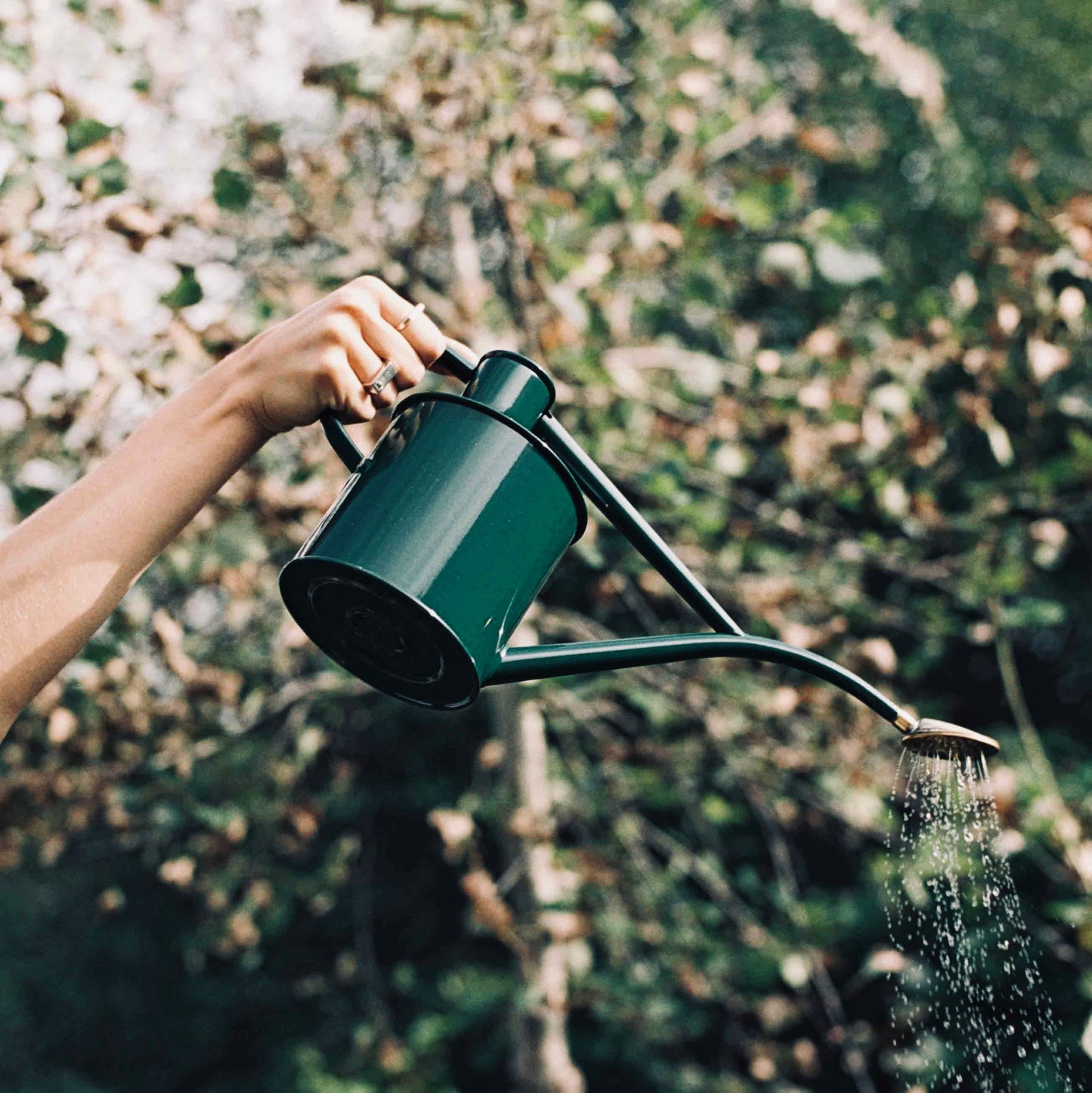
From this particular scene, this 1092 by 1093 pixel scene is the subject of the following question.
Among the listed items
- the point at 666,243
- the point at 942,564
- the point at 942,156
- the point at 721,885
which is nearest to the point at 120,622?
the point at 666,243

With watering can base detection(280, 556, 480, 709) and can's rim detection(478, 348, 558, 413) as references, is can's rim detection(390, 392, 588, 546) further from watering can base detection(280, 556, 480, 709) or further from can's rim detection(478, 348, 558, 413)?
watering can base detection(280, 556, 480, 709)

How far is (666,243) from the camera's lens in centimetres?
288

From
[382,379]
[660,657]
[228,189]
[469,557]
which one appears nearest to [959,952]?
[660,657]

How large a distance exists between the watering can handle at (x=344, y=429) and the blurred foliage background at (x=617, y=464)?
1.10m

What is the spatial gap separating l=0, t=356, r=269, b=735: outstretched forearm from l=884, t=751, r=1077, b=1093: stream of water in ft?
2.09

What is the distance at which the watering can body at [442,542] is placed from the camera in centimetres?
87

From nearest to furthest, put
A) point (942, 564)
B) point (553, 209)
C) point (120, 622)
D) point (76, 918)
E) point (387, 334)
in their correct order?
point (387, 334) < point (120, 622) < point (553, 209) < point (942, 564) < point (76, 918)

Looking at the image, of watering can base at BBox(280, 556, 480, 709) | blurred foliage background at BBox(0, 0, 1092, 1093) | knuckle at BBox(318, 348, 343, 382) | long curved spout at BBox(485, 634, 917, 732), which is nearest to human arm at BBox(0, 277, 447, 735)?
knuckle at BBox(318, 348, 343, 382)

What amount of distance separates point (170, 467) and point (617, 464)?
7.14 ft

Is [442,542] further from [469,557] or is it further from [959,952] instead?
[959,952]

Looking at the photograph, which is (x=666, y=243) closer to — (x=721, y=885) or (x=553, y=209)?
(x=553, y=209)

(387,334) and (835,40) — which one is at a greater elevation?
(387,334)

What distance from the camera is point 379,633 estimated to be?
3.02 ft

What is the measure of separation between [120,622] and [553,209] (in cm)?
141
